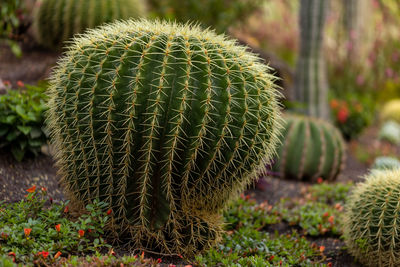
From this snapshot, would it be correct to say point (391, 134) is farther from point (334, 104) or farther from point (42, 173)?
point (42, 173)

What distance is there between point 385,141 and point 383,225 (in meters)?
6.69

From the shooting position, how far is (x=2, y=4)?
20.3 ft

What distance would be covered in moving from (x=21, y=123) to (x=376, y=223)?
2853 millimetres

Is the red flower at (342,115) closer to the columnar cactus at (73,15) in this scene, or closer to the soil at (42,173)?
the soil at (42,173)

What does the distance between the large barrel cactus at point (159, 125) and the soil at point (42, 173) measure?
81 cm

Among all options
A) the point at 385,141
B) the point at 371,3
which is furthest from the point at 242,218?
the point at 371,3

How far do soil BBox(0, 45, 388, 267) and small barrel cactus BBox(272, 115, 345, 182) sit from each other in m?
0.19

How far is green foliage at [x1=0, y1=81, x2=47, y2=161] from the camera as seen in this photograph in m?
3.95

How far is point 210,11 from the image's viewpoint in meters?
8.79

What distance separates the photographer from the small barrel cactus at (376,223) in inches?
132

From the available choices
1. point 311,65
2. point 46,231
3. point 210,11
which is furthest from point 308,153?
point 46,231

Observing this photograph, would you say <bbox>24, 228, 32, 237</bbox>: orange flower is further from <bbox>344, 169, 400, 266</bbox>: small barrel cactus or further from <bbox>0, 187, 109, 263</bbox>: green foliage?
<bbox>344, 169, 400, 266</bbox>: small barrel cactus

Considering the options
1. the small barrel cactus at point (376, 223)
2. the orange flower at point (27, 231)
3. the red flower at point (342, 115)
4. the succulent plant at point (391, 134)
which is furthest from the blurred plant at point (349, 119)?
the orange flower at point (27, 231)

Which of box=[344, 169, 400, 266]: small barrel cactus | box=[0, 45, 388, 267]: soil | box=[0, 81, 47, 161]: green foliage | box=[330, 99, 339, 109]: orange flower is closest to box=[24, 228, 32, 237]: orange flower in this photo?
box=[0, 45, 388, 267]: soil
